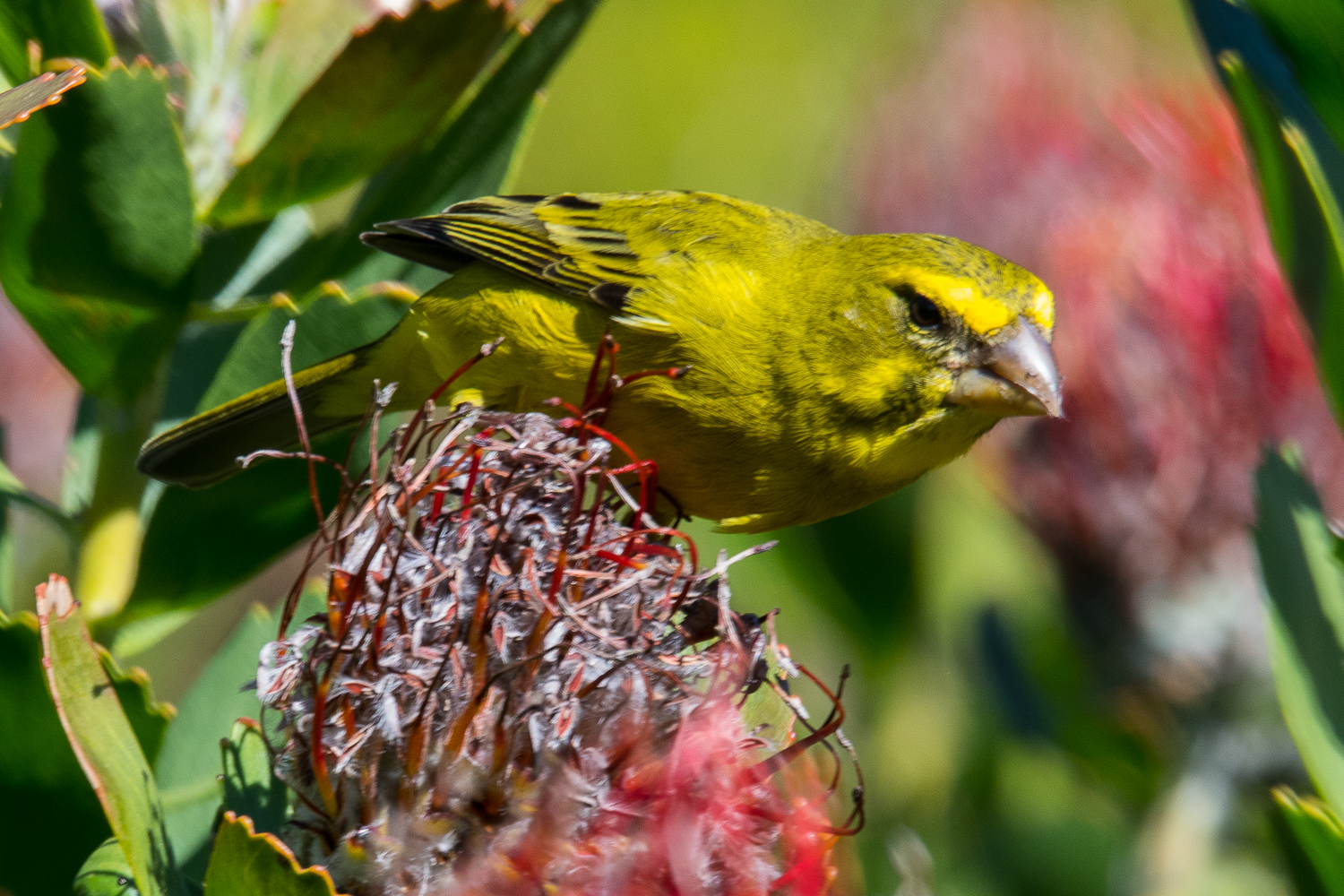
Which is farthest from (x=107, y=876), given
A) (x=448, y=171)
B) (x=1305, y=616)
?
A: (x=1305, y=616)

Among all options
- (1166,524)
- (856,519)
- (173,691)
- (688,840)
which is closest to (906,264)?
(856,519)

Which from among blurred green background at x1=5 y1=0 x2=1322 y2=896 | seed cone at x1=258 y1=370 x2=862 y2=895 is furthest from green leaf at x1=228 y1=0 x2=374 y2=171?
blurred green background at x1=5 y1=0 x2=1322 y2=896

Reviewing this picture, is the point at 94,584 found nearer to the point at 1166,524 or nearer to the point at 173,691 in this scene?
the point at 173,691

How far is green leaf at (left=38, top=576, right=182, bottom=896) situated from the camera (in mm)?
1346

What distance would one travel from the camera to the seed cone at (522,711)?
4.91 feet

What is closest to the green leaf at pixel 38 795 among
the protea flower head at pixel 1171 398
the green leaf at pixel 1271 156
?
the green leaf at pixel 1271 156

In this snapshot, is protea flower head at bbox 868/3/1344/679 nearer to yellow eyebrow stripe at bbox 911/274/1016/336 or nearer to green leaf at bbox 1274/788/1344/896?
yellow eyebrow stripe at bbox 911/274/1016/336

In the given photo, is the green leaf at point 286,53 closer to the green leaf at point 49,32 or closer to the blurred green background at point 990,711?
the green leaf at point 49,32

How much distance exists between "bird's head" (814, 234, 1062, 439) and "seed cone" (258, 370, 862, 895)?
826mm

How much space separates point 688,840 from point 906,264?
139cm

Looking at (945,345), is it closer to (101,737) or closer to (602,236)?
(602,236)

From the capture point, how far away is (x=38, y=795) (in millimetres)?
1638

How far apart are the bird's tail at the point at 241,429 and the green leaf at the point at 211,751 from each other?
24cm

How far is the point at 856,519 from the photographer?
3295 mm
